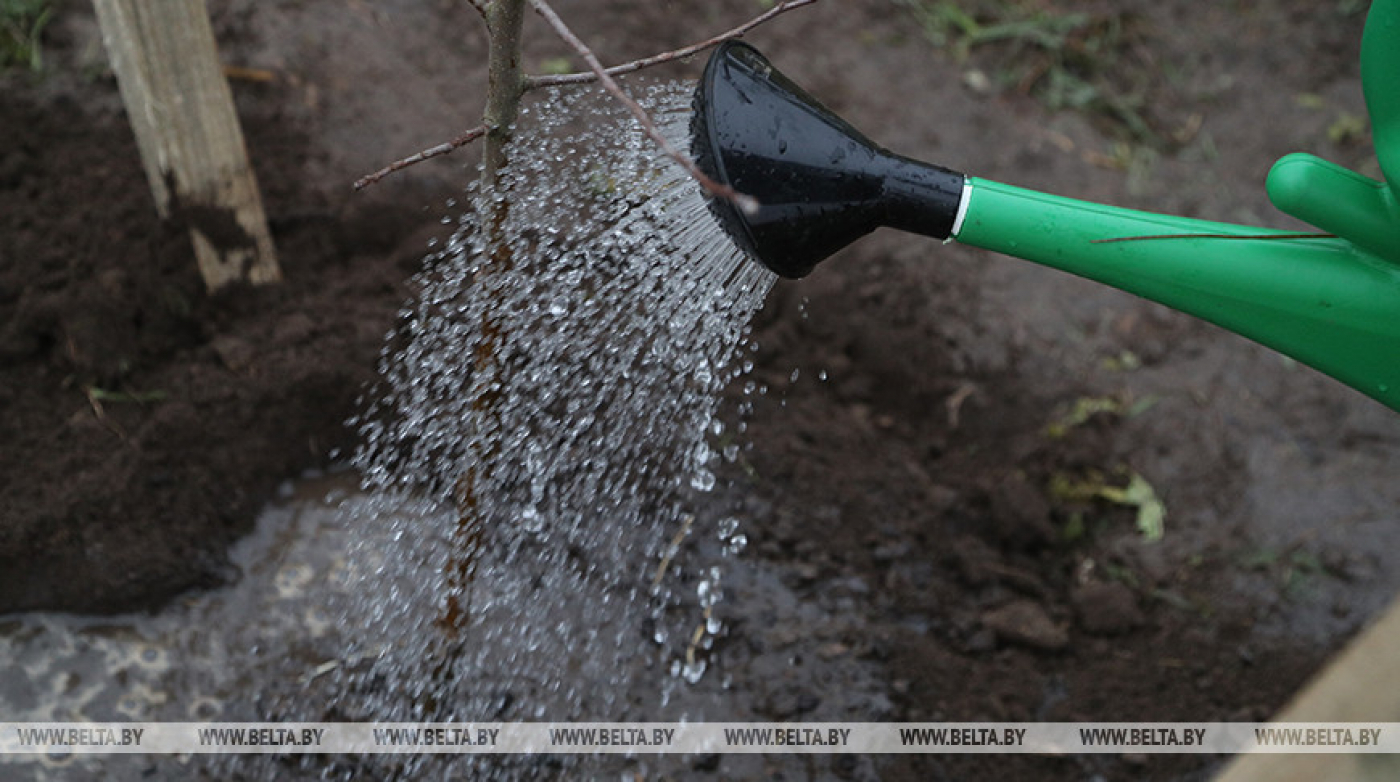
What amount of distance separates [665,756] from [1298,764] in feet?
4.32

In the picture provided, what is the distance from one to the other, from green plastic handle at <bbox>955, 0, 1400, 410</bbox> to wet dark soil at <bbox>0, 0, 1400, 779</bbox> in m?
0.92

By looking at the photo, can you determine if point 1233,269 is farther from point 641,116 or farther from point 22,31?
point 22,31

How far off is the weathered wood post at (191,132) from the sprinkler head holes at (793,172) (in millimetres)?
1131

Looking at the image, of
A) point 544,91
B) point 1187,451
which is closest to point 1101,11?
point 1187,451

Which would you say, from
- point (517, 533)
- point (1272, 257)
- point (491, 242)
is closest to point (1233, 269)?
point (1272, 257)

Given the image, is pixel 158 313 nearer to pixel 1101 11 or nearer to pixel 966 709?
pixel 966 709

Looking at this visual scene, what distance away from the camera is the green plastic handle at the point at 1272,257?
4.32 feet

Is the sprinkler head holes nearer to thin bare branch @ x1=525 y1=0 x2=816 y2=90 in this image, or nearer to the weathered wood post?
thin bare branch @ x1=525 y1=0 x2=816 y2=90

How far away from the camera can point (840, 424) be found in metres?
2.44

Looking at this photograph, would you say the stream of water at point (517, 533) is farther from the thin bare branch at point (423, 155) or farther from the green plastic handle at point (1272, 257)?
the green plastic handle at point (1272, 257)

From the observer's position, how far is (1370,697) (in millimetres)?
901

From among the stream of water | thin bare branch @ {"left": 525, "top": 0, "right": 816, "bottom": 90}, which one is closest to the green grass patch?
the stream of water

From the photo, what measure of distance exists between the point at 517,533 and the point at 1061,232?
1.27m

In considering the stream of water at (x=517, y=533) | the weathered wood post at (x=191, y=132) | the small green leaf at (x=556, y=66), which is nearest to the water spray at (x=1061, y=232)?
the stream of water at (x=517, y=533)
